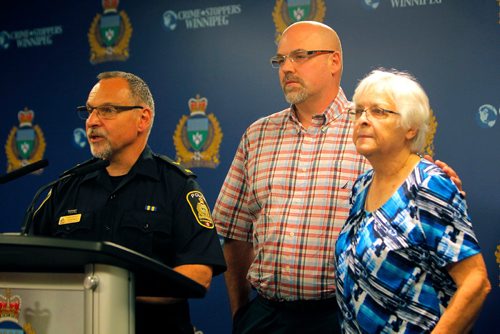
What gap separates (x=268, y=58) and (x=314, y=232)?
1.34m

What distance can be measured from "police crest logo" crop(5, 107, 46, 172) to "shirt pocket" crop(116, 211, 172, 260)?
1.91m

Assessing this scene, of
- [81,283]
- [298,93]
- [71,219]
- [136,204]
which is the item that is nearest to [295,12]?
[298,93]

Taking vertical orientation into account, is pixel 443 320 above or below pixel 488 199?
below

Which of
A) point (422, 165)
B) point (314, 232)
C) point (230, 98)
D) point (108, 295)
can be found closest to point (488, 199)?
point (314, 232)

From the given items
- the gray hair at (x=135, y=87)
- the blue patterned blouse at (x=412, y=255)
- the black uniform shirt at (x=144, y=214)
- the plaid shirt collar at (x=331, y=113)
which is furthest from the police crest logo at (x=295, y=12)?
the blue patterned blouse at (x=412, y=255)

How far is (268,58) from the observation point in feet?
11.0

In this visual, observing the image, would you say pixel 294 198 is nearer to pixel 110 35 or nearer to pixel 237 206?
pixel 237 206

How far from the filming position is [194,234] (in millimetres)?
2115

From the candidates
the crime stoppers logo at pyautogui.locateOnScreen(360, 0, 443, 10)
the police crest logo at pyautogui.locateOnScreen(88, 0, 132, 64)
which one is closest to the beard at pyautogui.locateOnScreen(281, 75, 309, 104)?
the crime stoppers logo at pyautogui.locateOnScreen(360, 0, 443, 10)

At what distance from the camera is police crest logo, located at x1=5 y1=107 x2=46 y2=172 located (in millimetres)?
3918

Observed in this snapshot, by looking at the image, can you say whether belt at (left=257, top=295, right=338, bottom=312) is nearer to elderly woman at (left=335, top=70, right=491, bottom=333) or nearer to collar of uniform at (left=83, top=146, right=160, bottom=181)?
elderly woman at (left=335, top=70, right=491, bottom=333)

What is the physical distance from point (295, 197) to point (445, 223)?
0.71 meters

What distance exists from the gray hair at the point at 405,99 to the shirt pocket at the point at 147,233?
73 centimetres

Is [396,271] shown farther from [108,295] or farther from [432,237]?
[108,295]
